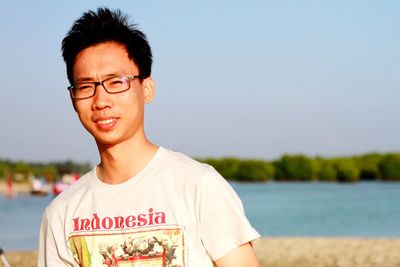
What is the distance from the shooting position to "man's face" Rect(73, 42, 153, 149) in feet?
8.78

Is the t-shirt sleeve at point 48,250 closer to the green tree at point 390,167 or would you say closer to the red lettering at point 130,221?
the red lettering at point 130,221

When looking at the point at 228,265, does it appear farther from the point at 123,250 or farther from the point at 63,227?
the point at 63,227

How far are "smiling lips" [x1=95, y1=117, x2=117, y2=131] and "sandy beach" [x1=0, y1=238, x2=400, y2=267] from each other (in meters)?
8.65

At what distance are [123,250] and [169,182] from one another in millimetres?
252

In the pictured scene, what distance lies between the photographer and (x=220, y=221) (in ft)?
8.48

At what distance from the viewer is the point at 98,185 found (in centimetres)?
281

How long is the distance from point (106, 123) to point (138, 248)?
40 cm

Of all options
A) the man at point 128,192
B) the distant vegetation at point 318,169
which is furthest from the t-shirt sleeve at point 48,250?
the distant vegetation at point 318,169

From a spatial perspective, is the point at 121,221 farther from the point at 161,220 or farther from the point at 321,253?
the point at 321,253

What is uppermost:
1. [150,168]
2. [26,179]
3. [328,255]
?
[26,179]

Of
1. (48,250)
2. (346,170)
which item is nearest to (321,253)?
(48,250)

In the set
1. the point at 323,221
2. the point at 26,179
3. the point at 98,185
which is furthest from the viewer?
the point at 26,179

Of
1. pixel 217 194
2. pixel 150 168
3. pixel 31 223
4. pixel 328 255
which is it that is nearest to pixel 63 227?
pixel 150 168

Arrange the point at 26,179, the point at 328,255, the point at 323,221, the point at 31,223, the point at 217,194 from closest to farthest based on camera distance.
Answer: the point at 217,194
the point at 328,255
the point at 31,223
the point at 323,221
the point at 26,179
